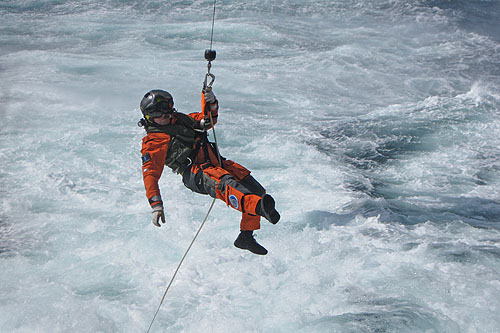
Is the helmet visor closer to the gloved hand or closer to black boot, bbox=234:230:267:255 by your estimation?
the gloved hand

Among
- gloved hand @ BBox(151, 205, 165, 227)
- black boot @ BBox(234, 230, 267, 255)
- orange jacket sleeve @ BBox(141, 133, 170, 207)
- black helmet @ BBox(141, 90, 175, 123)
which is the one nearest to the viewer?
gloved hand @ BBox(151, 205, 165, 227)

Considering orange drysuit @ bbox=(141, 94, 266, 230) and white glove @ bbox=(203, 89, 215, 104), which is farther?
white glove @ bbox=(203, 89, 215, 104)

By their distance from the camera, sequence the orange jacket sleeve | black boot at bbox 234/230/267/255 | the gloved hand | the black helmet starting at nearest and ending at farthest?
the gloved hand, the orange jacket sleeve, the black helmet, black boot at bbox 234/230/267/255

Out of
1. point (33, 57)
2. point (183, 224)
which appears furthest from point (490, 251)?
point (33, 57)

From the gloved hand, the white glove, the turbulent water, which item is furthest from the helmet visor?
the turbulent water

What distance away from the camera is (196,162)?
→ 4762 mm

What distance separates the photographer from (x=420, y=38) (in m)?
15.4

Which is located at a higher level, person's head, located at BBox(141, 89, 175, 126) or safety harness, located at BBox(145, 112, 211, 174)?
person's head, located at BBox(141, 89, 175, 126)

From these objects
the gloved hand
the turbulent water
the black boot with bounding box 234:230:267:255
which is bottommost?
the turbulent water

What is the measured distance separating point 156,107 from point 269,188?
2.61 meters

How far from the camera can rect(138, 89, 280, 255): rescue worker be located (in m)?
4.28

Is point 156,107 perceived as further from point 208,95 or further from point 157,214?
point 157,214

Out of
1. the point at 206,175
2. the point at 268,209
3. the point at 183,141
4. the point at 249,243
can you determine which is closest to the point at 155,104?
the point at 183,141

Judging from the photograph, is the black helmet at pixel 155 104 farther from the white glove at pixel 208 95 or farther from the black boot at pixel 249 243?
the black boot at pixel 249 243
